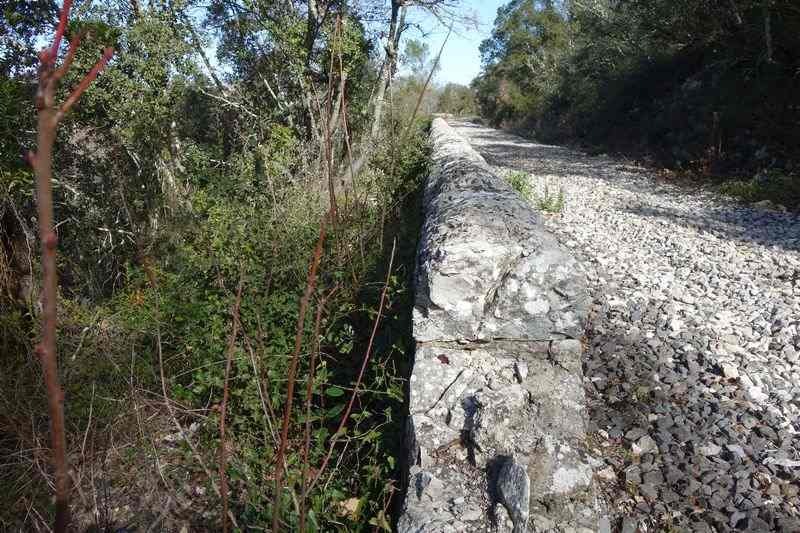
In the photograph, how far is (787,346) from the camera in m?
3.41

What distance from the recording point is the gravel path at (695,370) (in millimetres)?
2289

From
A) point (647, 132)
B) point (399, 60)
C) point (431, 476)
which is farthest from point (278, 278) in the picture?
point (647, 132)

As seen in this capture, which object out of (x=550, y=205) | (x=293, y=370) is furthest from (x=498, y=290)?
(x=550, y=205)

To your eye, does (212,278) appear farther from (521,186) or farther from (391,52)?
(391,52)

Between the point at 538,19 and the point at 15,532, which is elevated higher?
the point at 538,19

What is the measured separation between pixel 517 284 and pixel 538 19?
111ft

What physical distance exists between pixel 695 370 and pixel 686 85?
12925 mm

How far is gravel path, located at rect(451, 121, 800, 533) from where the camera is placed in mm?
2289

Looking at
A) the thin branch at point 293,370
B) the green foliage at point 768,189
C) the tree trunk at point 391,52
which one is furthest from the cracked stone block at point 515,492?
the tree trunk at point 391,52

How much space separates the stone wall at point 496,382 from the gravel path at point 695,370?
1.81ft

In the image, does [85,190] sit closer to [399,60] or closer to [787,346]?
[399,60]

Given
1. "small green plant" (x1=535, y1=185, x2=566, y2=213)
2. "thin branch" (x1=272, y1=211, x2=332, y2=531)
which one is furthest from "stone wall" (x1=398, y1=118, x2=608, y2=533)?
"small green plant" (x1=535, y1=185, x2=566, y2=213)

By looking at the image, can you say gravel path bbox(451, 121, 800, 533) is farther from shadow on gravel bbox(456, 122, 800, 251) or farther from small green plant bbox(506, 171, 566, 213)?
small green plant bbox(506, 171, 566, 213)

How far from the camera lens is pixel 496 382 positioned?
7.68 ft
